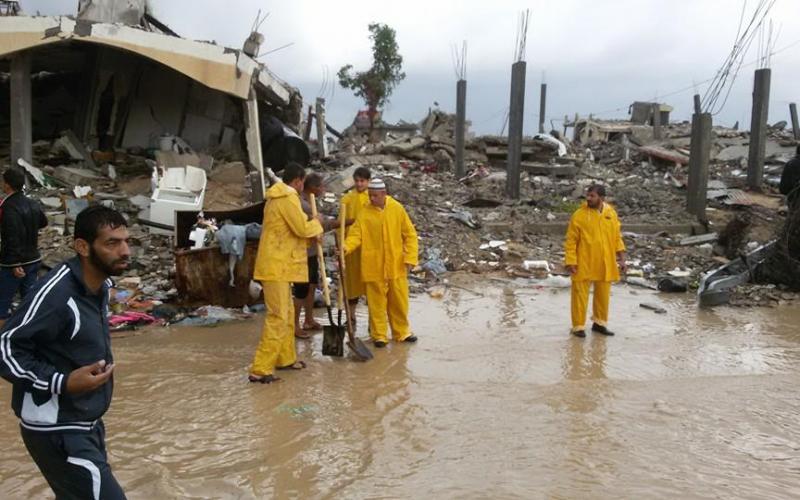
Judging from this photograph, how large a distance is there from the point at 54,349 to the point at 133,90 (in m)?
12.0

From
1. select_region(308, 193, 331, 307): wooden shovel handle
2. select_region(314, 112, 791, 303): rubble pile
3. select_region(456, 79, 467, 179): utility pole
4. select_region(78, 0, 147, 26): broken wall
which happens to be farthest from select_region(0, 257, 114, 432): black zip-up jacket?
select_region(456, 79, 467, 179): utility pole

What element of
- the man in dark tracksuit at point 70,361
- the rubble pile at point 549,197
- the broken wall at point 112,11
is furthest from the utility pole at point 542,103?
the man in dark tracksuit at point 70,361

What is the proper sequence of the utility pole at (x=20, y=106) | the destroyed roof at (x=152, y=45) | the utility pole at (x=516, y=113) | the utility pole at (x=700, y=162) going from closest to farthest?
the destroyed roof at (x=152, y=45)
the utility pole at (x=20, y=106)
the utility pole at (x=700, y=162)
the utility pole at (x=516, y=113)

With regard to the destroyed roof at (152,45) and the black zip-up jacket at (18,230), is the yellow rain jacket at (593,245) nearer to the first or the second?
the black zip-up jacket at (18,230)

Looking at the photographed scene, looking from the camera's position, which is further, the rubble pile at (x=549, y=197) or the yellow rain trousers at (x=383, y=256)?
the rubble pile at (x=549, y=197)

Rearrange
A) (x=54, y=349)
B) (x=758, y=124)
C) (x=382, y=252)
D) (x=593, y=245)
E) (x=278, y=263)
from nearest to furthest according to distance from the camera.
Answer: (x=54, y=349) → (x=278, y=263) → (x=382, y=252) → (x=593, y=245) → (x=758, y=124)

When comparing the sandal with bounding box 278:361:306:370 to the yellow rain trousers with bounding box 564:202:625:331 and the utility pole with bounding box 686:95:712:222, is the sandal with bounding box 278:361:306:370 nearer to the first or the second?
the yellow rain trousers with bounding box 564:202:625:331

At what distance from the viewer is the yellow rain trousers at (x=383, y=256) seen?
21.5 ft

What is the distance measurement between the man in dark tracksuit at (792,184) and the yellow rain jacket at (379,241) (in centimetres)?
598

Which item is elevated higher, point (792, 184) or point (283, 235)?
point (792, 184)

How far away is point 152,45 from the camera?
10539 millimetres

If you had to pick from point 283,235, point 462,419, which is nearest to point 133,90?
point 283,235

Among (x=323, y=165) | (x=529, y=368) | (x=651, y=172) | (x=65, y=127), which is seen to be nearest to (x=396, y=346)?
(x=529, y=368)

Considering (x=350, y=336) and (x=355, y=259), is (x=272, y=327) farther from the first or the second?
(x=355, y=259)
